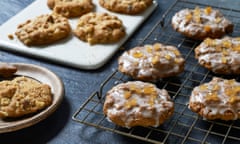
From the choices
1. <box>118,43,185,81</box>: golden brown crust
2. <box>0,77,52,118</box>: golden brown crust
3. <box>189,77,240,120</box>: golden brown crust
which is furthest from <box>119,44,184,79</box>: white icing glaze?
<box>0,77,52,118</box>: golden brown crust

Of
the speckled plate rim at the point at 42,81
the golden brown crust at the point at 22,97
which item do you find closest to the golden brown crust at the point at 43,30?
the speckled plate rim at the point at 42,81

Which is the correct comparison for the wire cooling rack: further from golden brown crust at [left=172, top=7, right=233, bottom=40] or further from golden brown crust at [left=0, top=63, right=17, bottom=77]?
golden brown crust at [left=0, top=63, right=17, bottom=77]

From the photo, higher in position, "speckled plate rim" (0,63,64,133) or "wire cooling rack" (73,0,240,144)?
"speckled plate rim" (0,63,64,133)

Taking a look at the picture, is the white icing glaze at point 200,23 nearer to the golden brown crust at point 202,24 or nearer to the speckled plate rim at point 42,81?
the golden brown crust at point 202,24

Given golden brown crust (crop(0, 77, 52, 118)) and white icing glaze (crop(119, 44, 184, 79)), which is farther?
white icing glaze (crop(119, 44, 184, 79))

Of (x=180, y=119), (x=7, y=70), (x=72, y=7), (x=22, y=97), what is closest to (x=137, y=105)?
(x=180, y=119)
